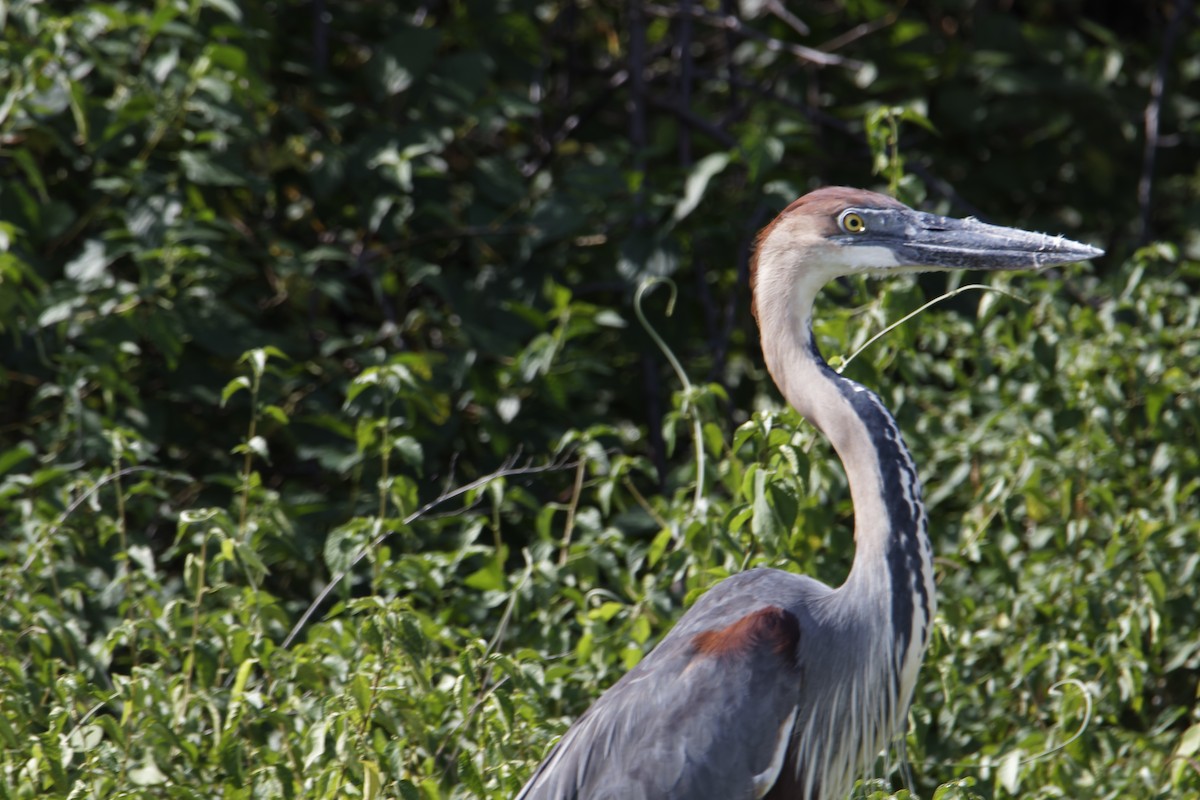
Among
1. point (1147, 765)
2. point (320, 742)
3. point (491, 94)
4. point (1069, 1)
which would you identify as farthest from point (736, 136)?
point (320, 742)

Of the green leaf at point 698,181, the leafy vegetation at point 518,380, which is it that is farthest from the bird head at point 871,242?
the green leaf at point 698,181

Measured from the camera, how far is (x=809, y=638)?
2793 millimetres

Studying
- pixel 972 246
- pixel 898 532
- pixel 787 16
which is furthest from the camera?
pixel 787 16

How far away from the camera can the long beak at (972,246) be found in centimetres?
289

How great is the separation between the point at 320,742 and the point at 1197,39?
14.3ft

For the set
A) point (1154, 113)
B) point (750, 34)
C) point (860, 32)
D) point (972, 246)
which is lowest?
point (1154, 113)

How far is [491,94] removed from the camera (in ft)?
15.2

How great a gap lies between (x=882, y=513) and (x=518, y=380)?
1.73m

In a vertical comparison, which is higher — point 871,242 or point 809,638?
point 871,242

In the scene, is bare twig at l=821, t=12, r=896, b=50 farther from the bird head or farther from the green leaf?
the bird head

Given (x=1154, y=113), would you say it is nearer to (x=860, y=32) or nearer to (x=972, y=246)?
(x=860, y=32)

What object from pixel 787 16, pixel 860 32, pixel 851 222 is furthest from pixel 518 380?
pixel 860 32

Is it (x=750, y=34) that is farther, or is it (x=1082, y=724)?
(x=750, y=34)

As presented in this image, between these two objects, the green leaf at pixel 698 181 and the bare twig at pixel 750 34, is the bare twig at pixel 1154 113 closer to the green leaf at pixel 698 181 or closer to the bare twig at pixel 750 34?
the bare twig at pixel 750 34
